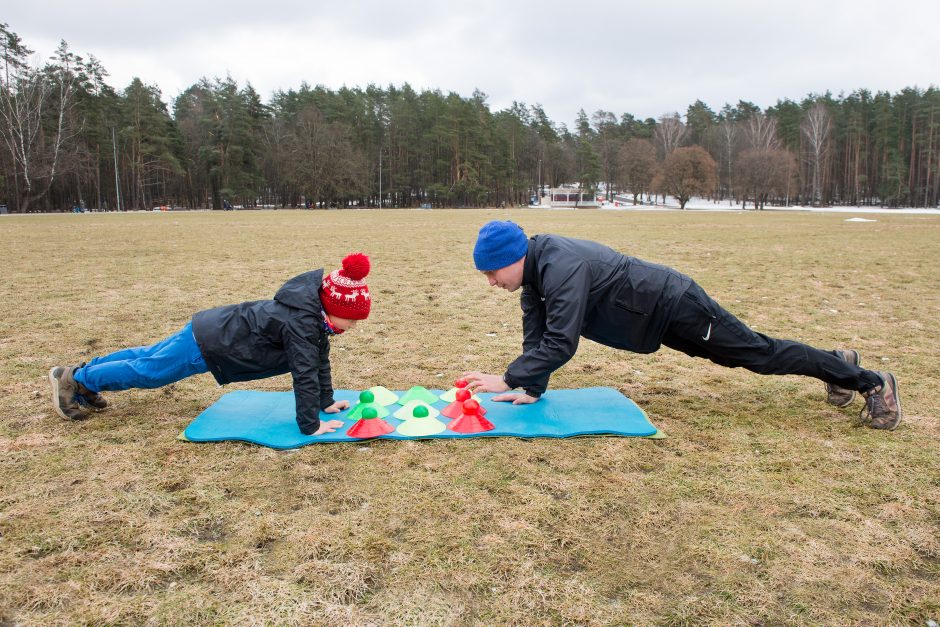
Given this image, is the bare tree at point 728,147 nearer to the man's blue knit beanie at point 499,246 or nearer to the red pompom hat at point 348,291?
the man's blue knit beanie at point 499,246

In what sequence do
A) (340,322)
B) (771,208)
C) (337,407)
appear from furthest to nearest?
1. (771,208)
2. (337,407)
3. (340,322)

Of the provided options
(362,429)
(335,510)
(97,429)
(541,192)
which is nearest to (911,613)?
(335,510)

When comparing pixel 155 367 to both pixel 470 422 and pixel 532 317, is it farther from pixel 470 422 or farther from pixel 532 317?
pixel 532 317

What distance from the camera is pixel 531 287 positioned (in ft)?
13.4

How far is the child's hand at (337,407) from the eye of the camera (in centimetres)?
417

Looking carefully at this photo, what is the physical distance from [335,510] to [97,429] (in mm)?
2114

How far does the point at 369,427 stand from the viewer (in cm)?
385

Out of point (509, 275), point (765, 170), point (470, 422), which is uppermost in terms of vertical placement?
point (765, 170)

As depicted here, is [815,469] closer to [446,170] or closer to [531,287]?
[531,287]

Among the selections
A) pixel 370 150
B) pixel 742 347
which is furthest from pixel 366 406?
pixel 370 150

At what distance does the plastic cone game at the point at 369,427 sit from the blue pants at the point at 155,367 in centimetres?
109

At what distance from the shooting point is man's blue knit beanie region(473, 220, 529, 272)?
357 cm

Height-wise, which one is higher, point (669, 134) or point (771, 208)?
point (669, 134)

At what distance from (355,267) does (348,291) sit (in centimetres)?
17
